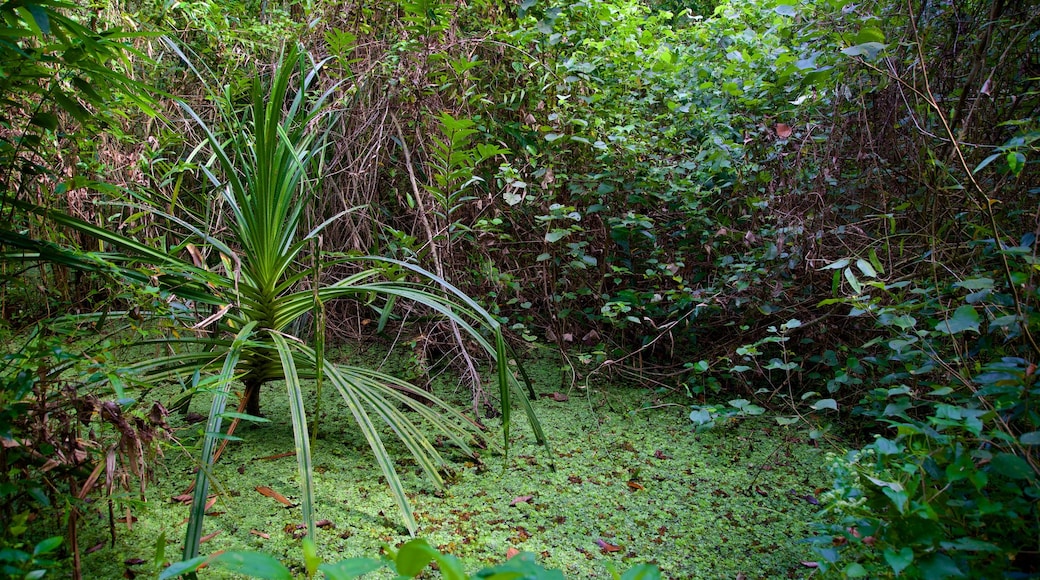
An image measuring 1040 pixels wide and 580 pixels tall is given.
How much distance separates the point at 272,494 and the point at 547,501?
0.72 meters

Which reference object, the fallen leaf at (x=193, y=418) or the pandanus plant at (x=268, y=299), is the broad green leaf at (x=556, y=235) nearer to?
the pandanus plant at (x=268, y=299)

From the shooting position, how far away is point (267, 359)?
1.66m

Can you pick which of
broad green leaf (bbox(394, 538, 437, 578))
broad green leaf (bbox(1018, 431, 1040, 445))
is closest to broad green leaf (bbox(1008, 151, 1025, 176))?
broad green leaf (bbox(1018, 431, 1040, 445))

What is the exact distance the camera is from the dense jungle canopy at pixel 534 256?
107cm

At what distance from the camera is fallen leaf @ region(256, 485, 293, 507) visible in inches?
57.8

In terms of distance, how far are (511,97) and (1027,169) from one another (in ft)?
5.81

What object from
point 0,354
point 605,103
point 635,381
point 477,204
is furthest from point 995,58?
point 0,354

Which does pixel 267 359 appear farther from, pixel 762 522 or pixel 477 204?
pixel 762 522

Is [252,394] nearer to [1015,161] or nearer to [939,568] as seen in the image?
[939,568]

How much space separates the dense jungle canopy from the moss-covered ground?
0.09 ft

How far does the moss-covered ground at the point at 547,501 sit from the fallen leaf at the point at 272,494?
0.04ft

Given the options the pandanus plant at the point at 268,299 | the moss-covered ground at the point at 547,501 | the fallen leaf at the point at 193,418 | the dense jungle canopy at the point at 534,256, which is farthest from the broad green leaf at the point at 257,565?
the fallen leaf at the point at 193,418

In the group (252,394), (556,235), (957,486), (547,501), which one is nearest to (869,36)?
(556,235)

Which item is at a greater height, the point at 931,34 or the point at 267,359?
the point at 931,34
